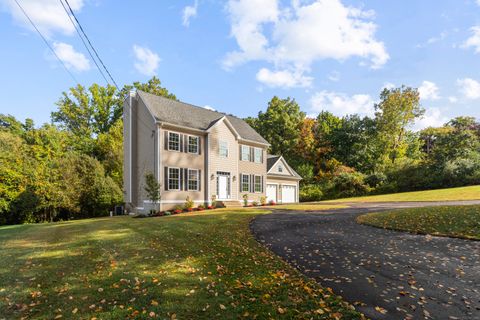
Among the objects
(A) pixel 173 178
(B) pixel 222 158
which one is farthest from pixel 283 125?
(A) pixel 173 178

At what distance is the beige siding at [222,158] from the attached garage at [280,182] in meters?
5.39

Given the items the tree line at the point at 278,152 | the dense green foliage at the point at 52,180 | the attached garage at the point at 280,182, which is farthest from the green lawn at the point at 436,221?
the dense green foliage at the point at 52,180

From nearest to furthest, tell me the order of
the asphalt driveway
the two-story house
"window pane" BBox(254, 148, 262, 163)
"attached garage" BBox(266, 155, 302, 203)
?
the asphalt driveway, the two-story house, "window pane" BBox(254, 148, 262, 163), "attached garage" BBox(266, 155, 302, 203)

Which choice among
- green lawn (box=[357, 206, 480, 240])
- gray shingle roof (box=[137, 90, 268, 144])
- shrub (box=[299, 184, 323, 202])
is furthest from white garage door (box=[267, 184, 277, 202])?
green lawn (box=[357, 206, 480, 240])

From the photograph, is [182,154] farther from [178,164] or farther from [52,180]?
[52,180]

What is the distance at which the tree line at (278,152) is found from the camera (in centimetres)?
2292

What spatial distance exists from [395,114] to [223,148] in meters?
26.8

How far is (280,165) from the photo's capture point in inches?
1187

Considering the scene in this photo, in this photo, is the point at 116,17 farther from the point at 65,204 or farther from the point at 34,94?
the point at 65,204

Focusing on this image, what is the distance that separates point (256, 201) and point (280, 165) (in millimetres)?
6351

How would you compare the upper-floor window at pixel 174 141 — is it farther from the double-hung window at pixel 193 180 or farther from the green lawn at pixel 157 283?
the green lawn at pixel 157 283

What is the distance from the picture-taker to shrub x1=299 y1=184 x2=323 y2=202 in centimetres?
3334

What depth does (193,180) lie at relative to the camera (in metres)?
21.1

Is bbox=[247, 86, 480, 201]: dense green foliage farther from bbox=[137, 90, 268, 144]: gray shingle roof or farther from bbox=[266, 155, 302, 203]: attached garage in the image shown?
bbox=[137, 90, 268, 144]: gray shingle roof
